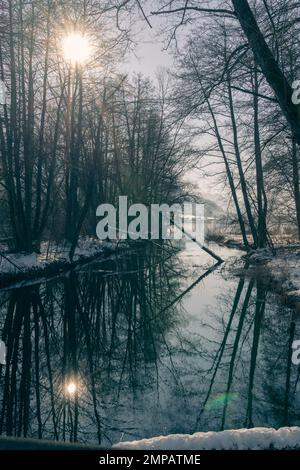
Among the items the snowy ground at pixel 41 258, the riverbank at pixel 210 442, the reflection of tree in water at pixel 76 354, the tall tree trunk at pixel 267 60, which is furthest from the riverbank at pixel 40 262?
→ the riverbank at pixel 210 442

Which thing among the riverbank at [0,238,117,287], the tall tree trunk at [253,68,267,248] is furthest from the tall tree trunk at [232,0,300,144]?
the tall tree trunk at [253,68,267,248]

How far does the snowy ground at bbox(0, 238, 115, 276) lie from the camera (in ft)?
48.4

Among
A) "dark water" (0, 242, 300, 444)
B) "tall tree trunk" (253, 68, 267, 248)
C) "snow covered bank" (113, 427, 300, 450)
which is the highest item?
"tall tree trunk" (253, 68, 267, 248)

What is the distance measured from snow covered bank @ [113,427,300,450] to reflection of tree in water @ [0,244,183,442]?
128 centimetres

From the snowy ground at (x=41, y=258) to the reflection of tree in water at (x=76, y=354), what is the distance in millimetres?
1374

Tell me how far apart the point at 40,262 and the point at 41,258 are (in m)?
1.51

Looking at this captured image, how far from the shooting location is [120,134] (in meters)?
34.5

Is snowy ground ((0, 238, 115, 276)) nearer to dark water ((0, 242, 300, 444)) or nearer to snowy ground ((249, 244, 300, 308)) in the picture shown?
dark water ((0, 242, 300, 444))

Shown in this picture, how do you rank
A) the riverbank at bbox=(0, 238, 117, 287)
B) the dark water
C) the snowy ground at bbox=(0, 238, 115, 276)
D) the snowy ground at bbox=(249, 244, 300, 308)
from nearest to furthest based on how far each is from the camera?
the dark water, the snowy ground at bbox=(249, 244, 300, 308), the riverbank at bbox=(0, 238, 117, 287), the snowy ground at bbox=(0, 238, 115, 276)

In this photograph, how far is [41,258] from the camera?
59.8 ft

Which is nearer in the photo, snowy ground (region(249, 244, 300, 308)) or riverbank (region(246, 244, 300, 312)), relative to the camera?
riverbank (region(246, 244, 300, 312))

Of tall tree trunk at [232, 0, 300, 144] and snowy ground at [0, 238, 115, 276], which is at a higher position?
tall tree trunk at [232, 0, 300, 144]

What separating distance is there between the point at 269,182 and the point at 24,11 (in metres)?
15.7
